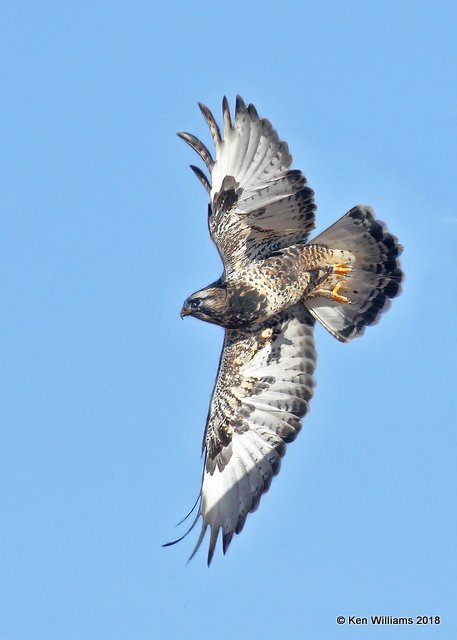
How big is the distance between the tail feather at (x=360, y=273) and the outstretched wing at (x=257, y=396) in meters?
0.29

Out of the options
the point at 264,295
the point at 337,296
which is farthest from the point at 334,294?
the point at 264,295

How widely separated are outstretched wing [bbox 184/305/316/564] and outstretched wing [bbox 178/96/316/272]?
3.17 feet

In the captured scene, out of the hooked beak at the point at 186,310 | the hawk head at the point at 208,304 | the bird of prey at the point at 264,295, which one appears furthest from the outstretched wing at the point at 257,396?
the hooked beak at the point at 186,310

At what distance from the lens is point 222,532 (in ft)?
59.1

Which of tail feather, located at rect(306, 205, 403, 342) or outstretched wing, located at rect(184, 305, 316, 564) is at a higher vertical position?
tail feather, located at rect(306, 205, 403, 342)

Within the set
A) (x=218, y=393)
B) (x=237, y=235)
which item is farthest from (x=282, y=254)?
(x=218, y=393)

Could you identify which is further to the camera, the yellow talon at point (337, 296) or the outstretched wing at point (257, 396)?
the outstretched wing at point (257, 396)

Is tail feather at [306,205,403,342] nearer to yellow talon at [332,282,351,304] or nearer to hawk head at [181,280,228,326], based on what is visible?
yellow talon at [332,282,351,304]

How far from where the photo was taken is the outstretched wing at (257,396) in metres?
18.4

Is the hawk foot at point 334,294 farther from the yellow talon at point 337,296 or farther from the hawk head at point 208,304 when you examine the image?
the hawk head at point 208,304

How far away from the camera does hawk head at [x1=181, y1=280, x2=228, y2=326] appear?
58.3 ft

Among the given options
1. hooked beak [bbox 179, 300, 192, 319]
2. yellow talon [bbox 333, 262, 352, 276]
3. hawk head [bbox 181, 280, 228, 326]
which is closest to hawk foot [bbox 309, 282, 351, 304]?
yellow talon [bbox 333, 262, 352, 276]

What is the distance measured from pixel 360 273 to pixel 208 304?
5.40ft

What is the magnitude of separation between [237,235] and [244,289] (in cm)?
58
